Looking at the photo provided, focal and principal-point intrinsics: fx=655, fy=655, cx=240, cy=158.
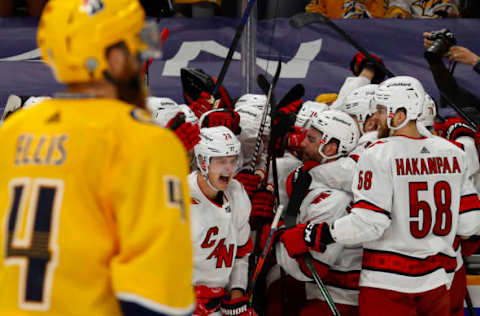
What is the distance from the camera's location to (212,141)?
2600mm

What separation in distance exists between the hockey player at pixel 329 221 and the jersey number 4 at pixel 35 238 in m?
1.60

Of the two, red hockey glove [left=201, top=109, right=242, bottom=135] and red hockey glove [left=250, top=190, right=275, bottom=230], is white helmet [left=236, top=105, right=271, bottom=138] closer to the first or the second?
red hockey glove [left=201, top=109, right=242, bottom=135]

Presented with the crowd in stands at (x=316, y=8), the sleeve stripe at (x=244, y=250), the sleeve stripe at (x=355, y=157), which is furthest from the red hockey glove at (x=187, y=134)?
the crowd in stands at (x=316, y=8)

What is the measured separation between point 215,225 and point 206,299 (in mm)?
296

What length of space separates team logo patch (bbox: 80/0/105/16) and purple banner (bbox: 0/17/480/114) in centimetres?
321

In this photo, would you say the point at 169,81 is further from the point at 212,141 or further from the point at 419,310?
the point at 419,310

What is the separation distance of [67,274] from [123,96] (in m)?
0.34

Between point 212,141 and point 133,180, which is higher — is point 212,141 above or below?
below

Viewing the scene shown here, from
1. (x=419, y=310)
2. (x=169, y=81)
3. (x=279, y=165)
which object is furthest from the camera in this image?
(x=169, y=81)

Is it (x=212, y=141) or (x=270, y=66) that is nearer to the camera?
(x=212, y=141)

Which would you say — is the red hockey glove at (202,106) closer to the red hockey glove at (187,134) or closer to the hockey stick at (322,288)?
the red hockey glove at (187,134)

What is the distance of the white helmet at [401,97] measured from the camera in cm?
247

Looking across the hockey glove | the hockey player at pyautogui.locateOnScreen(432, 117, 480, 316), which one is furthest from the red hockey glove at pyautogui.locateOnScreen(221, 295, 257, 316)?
the hockey glove

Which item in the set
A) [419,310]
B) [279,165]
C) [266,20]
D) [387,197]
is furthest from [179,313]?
[266,20]
